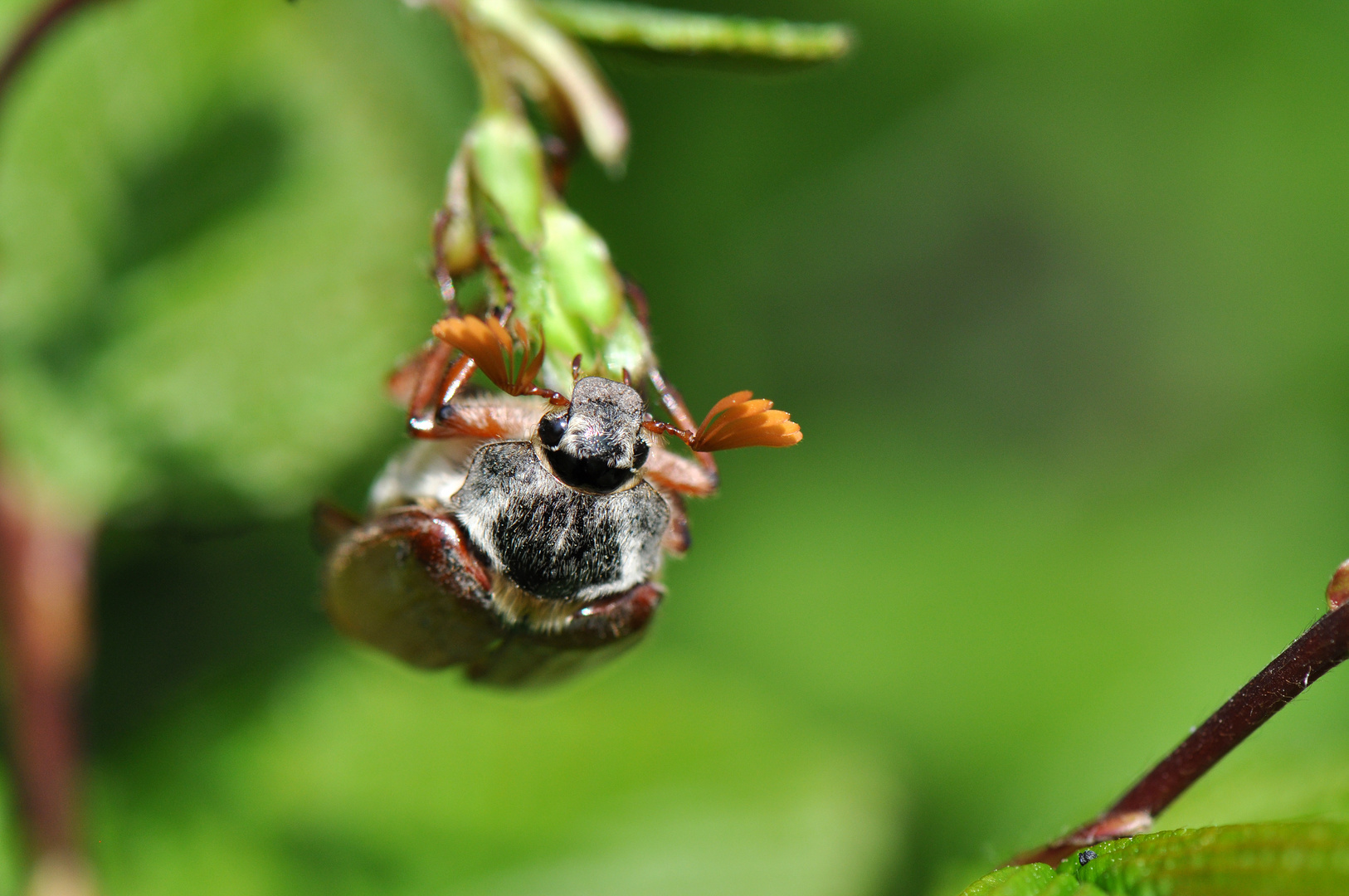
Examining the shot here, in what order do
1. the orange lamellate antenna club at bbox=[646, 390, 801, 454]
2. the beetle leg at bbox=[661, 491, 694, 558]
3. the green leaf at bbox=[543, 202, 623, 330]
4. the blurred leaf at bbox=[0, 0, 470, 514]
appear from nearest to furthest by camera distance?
the orange lamellate antenna club at bbox=[646, 390, 801, 454]
the green leaf at bbox=[543, 202, 623, 330]
the beetle leg at bbox=[661, 491, 694, 558]
the blurred leaf at bbox=[0, 0, 470, 514]

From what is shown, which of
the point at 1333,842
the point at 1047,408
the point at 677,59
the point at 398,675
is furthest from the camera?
the point at 1047,408

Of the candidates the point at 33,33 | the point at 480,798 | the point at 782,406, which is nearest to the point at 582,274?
the point at 33,33

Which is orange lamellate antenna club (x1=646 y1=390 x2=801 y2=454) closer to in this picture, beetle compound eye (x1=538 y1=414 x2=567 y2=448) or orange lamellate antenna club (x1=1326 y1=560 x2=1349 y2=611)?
beetle compound eye (x1=538 y1=414 x2=567 y2=448)

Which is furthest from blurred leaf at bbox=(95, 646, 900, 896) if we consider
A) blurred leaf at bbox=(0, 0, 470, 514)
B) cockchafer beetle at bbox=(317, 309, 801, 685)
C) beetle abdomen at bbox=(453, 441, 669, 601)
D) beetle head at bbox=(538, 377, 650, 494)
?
beetle head at bbox=(538, 377, 650, 494)

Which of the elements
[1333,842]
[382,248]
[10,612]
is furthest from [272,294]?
[1333,842]

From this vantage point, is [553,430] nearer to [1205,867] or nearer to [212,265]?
[1205,867]

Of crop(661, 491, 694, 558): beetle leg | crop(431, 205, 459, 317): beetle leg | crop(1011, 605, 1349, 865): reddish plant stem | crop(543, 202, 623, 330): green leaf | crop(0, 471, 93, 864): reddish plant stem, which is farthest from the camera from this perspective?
crop(0, 471, 93, 864): reddish plant stem

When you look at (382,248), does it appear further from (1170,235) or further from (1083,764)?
(1170,235)
